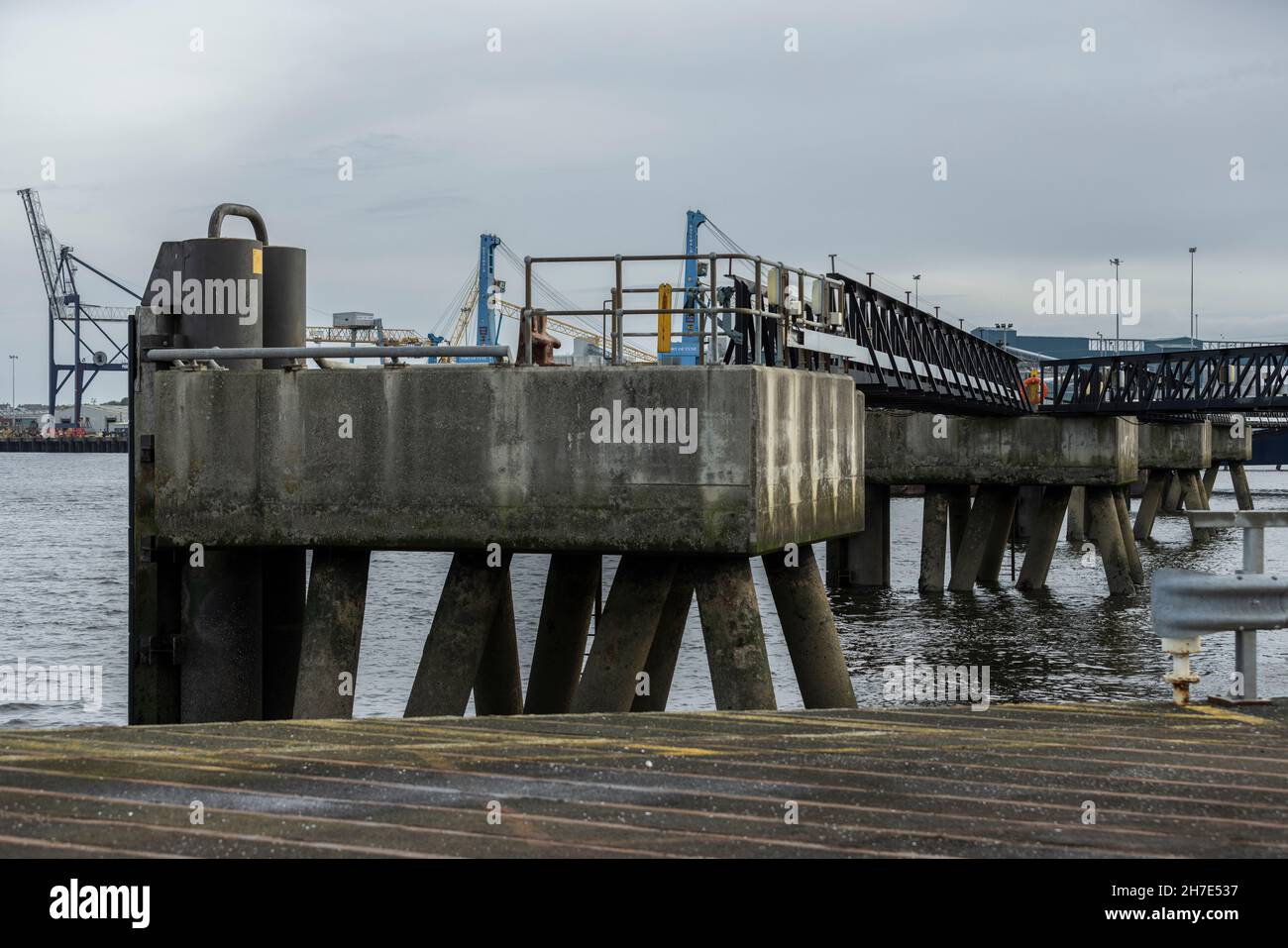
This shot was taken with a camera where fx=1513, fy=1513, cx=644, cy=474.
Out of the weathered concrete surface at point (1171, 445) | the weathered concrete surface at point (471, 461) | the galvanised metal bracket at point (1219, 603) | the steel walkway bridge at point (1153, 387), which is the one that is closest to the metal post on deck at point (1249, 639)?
the galvanised metal bracket at point (1219, 603)

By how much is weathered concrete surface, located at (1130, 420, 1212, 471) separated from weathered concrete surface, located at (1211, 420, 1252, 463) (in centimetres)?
1784

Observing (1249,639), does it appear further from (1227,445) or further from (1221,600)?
(1227,445)

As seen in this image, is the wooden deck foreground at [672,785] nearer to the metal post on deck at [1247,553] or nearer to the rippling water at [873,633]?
the metal post on deck at [1247,553]

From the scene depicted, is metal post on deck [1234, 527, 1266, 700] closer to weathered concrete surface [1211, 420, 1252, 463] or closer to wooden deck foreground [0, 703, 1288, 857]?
wooden deck foreground [0, 703, 1288, 857]

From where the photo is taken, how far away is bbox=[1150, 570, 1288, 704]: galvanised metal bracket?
9055 millimetres

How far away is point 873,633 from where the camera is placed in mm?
38531

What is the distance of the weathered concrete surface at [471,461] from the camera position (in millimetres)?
14516

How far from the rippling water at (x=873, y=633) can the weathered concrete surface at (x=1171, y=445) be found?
12.5ft

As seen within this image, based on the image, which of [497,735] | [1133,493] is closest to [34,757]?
[497,735]

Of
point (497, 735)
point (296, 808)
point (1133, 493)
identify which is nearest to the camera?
point (296, 808)

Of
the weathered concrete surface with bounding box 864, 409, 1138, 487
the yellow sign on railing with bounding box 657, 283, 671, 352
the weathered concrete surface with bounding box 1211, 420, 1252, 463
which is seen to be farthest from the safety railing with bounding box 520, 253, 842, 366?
the weathered concrete surface with bounding box 1211, 420, 1252, 463

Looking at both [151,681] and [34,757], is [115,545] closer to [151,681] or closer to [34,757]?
[151,681]

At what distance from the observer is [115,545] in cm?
7719
